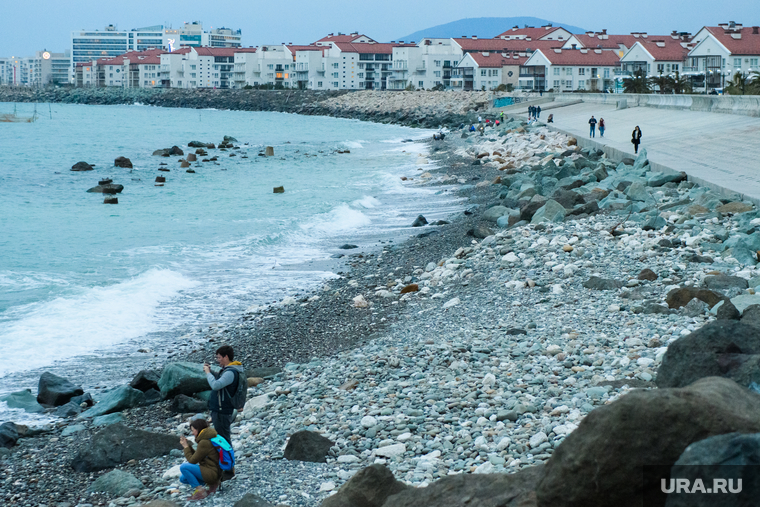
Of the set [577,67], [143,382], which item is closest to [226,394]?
[143,382]

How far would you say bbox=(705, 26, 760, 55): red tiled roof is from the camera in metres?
71.7

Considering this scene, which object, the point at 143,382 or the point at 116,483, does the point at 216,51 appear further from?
the point at 116,483

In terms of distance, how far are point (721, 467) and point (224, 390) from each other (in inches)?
185

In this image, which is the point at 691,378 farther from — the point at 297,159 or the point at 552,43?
the point at 552,43

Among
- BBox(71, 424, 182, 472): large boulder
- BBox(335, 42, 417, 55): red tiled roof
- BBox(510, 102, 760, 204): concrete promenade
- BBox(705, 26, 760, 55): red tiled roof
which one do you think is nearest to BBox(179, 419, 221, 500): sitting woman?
BBox(71, 424, 182, 472): large boulder

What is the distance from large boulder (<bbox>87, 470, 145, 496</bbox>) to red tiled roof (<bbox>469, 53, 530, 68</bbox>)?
115824 mm

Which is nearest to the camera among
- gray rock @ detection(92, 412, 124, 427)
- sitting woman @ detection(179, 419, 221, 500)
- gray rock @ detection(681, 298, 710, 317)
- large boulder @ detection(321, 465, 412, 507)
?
large boulder @ detection(321, 465, 412, 507)

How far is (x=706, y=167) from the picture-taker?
19.9 metres

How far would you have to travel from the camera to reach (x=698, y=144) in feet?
84.4

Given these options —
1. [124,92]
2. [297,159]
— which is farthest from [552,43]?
[124,92]

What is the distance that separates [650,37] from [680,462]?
121979 millimetres

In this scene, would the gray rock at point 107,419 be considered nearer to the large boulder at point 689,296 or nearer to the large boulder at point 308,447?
the large boulder at point 308,447

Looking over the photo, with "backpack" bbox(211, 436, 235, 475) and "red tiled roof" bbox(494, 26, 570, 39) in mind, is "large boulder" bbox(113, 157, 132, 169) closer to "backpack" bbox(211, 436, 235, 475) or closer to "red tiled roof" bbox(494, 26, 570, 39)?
"backpack" bbox(211, 436, 235, 475)

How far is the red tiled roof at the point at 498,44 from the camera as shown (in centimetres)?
12825
